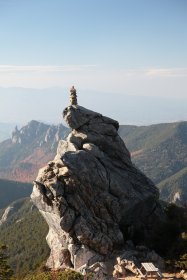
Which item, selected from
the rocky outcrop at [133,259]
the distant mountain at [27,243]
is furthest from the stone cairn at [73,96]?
the distant mountain at [27,243]

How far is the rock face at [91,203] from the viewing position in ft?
142

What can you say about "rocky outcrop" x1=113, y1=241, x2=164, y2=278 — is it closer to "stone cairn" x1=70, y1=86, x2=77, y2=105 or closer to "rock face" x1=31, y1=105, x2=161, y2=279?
"rock face" x1=31, y1=105, x2=161, y2=279

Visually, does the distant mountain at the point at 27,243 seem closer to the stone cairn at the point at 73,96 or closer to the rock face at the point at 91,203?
the rock face at the point at 91,203

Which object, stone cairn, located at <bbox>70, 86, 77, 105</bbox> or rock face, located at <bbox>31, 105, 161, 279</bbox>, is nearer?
rock face, located at <bbox>31, 105, 161, 279</bbox>

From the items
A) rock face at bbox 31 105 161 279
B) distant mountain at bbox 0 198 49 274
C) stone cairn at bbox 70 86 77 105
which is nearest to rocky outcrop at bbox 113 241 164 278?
rock face at bbox 31 105 161 279

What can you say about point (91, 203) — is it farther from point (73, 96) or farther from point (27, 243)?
point (27, 243)

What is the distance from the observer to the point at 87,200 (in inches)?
1799

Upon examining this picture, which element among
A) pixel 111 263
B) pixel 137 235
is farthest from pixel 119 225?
pixel 111 263

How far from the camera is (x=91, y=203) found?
45.7 m

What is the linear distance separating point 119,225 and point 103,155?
9.03 m

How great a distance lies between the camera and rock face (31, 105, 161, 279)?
142ft

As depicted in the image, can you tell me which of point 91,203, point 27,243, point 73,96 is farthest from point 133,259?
point 27,243

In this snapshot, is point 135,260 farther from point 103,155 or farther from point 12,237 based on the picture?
point 12,237

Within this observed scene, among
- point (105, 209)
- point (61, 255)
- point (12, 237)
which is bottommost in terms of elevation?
point (12, 237)
